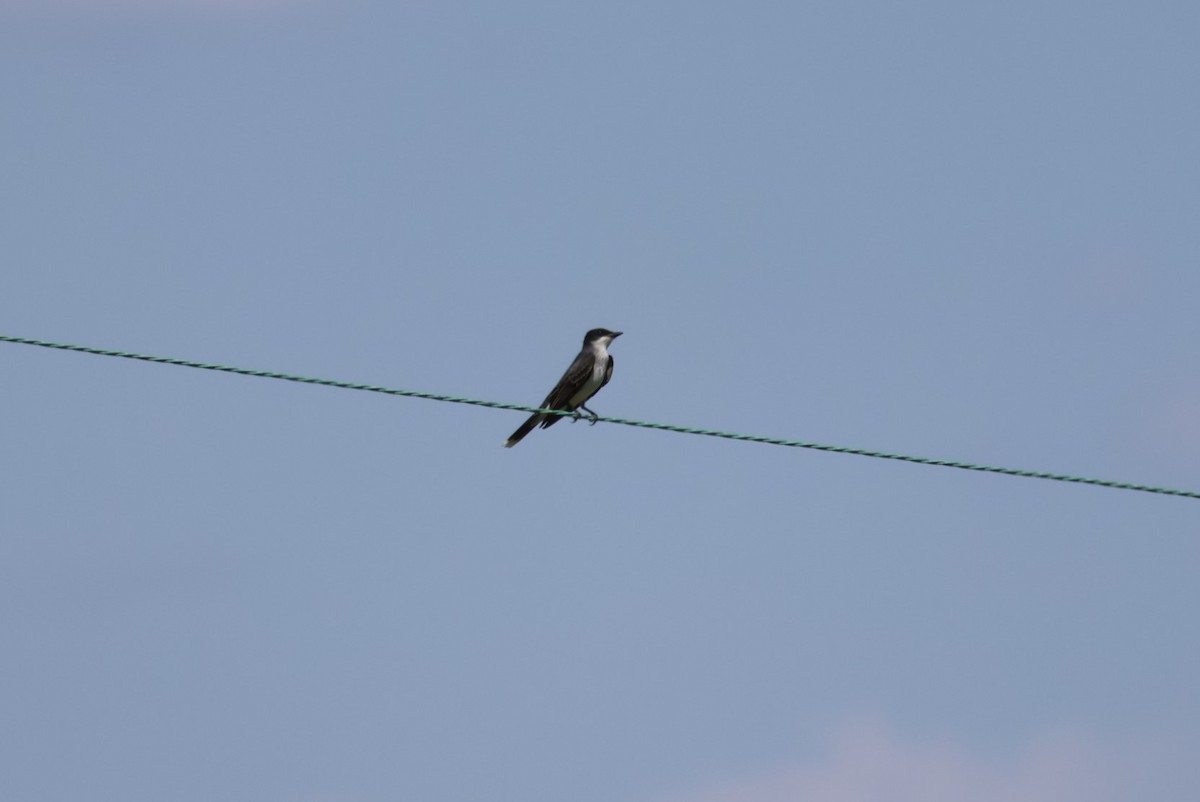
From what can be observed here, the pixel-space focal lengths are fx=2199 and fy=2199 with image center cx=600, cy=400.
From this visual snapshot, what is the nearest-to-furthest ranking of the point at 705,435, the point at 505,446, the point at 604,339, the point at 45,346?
the point at 45,346, the point at 705,435, the point at 505,446, the point at 604,339

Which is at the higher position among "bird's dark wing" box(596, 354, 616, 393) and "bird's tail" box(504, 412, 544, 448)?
"bird's dark wing" box(596, 354, 616, 393)

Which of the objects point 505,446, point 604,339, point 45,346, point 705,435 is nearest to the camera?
point 45,346

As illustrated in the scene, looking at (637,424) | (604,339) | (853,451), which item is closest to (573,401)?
(604,339)

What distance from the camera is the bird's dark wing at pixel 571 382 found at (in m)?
18.3

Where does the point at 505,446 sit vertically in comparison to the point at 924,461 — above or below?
above

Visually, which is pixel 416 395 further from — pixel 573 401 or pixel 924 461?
pixel 573 401

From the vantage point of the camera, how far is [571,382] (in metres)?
18.4

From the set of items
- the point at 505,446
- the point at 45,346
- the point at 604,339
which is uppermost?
the point at 604,339

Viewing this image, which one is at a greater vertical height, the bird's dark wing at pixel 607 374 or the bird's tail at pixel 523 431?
the bird's dark wing at pixel 607 374

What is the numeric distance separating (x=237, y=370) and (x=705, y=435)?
93.7 inches

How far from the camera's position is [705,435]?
36.4ft

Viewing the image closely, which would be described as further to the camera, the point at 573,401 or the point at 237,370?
the point at 573,401

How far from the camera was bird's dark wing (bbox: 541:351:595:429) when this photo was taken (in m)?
18.3

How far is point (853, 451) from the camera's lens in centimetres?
1064
